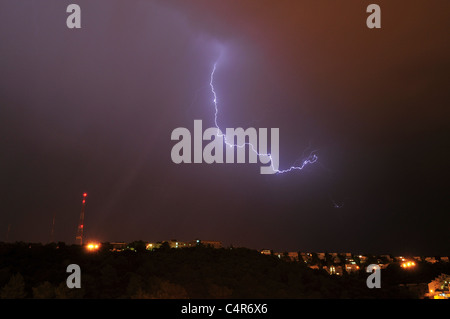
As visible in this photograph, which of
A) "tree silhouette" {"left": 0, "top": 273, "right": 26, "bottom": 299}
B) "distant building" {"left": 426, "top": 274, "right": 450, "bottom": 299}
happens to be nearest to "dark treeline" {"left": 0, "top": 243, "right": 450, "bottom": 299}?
"tree silhouette" {"left": 0, "top": 273, "right": 26, "bottom": 299}

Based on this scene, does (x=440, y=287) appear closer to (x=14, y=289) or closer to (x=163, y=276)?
(x=163, y=276)

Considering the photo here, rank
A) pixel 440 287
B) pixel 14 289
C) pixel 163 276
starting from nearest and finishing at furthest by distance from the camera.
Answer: pixel 14 289, pixel 163 276, pixel 440 287

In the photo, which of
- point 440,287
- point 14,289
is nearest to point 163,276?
point 14,289

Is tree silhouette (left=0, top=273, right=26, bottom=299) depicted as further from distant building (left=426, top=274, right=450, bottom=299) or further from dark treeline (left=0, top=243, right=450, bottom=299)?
distant building (left=426, top=274, right=450, bottom=299)

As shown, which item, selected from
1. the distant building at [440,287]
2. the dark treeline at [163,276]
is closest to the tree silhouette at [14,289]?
the dark treeline at [163,276]

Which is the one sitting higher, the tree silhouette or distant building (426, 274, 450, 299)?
the tree silhouette

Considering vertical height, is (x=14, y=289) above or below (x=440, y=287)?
above

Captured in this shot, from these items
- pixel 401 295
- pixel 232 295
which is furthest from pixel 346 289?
pixel 232 295
